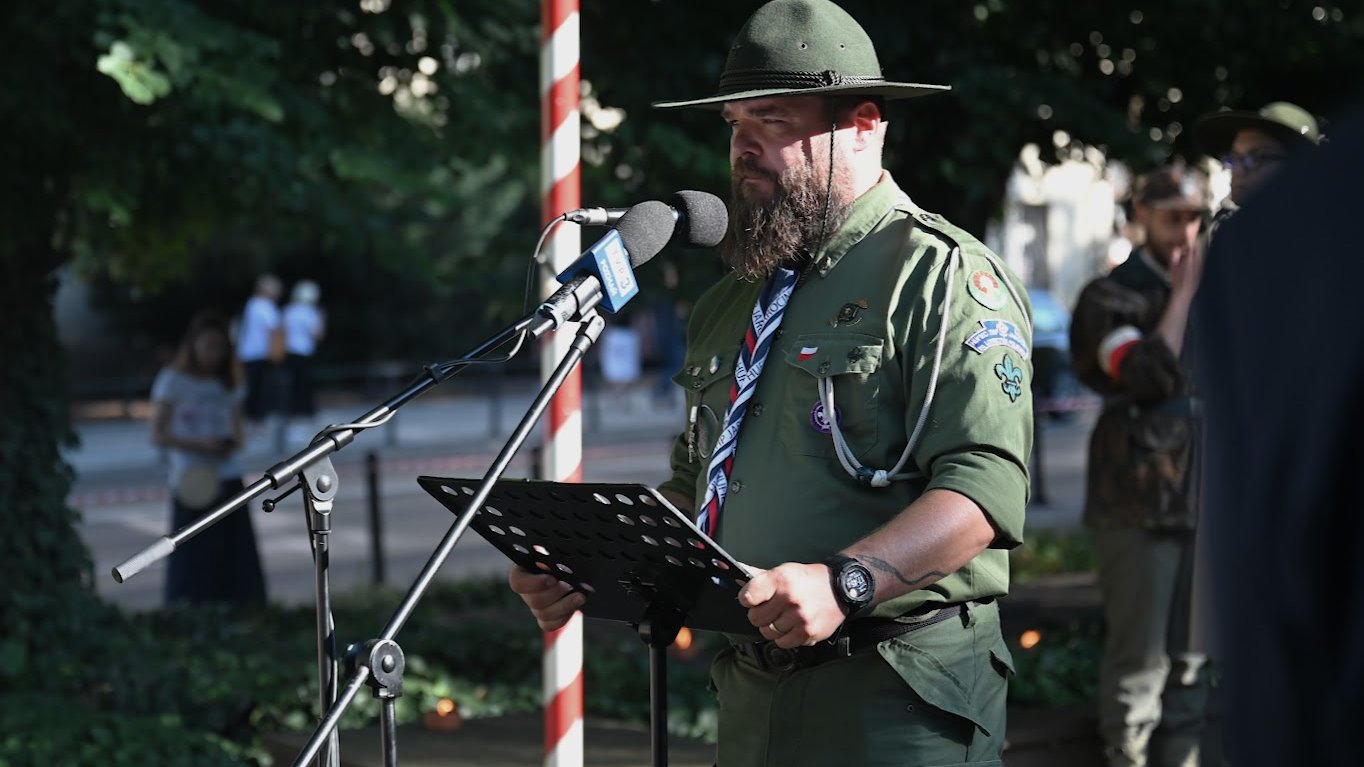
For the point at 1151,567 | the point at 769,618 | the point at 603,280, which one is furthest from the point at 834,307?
the point at 1151,567

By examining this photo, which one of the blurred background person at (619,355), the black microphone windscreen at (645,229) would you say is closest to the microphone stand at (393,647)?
the black microphone windscreen at (645,229)

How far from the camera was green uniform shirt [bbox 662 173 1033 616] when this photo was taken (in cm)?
271

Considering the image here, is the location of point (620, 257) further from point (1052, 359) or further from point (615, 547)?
point (1052, 359)

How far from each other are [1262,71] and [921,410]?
20.1 feet

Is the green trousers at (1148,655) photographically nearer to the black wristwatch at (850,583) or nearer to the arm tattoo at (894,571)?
the arm tattoo at (894,571)

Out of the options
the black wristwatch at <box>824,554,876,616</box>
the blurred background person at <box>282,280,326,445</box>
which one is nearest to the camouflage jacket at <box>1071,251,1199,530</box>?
the black wristwatch at <box>824,554,876,616</box>

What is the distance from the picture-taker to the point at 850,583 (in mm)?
2541

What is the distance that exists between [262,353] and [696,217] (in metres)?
17.5

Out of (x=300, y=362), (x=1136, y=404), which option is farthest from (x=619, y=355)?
(x=1136, y=404)

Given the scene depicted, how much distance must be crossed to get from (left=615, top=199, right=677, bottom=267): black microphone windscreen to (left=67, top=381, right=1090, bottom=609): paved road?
4.55m

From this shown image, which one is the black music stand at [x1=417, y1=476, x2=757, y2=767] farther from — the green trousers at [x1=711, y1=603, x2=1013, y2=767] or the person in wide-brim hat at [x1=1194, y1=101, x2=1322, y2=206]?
the person in wide-brim hat at [x1=1194, y1=101, x2=1322, y2=206]

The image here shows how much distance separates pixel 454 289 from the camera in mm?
8930

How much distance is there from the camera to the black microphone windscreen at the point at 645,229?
2.79 metres

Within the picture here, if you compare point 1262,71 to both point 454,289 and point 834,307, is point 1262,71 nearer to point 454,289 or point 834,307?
point 454,289
